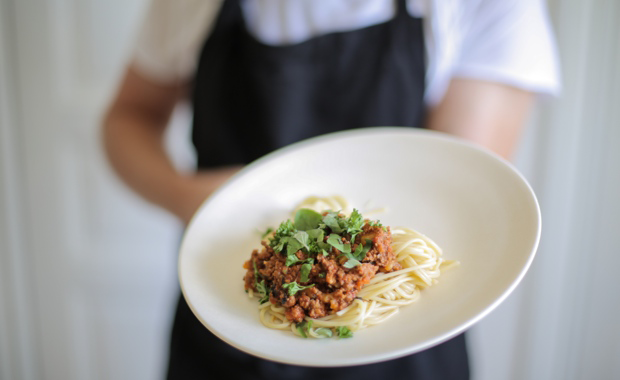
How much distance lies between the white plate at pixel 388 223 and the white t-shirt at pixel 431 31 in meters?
0.33

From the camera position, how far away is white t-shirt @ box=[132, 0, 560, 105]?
1.09 m

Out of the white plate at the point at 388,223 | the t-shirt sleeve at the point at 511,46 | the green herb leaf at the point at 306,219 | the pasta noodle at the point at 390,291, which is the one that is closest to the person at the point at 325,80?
the t-shirt sleeve at the point at 511,46

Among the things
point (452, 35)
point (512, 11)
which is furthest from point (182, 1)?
point (512, 11)

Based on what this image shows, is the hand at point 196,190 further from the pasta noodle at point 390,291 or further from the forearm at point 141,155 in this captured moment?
the pasta noodle at point 390,291

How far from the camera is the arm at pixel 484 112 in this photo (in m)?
1.13

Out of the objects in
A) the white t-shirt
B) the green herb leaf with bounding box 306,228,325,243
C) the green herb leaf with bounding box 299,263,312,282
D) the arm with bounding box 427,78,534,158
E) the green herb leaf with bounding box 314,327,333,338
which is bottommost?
the green herb leaf with bounding box 314,327,333,338

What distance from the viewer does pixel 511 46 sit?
3.56ft

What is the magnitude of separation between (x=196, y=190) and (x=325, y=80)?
418 mm

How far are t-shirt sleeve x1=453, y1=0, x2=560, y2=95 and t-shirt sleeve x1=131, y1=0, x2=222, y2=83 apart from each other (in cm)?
67

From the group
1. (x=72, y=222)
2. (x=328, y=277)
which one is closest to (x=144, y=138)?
(x=328, y=277)

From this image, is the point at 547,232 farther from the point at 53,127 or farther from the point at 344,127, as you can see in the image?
the point at 53,127

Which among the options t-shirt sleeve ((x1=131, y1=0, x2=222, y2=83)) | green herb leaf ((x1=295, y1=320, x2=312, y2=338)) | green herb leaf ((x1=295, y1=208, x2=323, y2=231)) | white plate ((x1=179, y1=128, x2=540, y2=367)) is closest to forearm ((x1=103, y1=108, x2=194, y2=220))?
t-shirt sleeve ((x1=131, y1=0, x2=222, y2=83))

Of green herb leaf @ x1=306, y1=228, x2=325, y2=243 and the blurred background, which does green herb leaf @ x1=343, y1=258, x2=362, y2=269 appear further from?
the blurred background

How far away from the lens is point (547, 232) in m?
1.90
